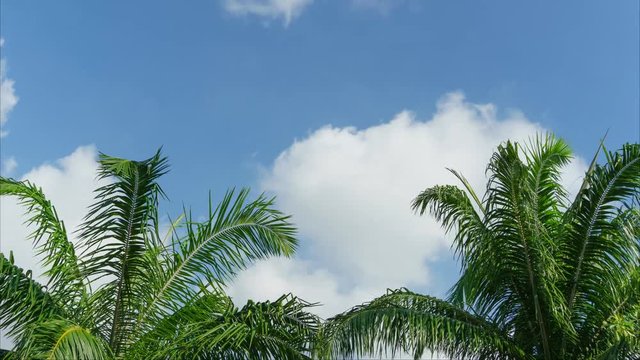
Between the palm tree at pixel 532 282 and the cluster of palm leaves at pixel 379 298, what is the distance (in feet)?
0.06

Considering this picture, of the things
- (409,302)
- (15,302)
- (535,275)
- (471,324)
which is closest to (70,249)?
(15,302)

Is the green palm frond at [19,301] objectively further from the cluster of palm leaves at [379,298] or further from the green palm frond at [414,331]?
the green palm frond at [414,331]

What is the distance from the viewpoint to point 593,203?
41.7ft

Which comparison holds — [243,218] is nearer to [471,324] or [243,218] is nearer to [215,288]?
[215,288]

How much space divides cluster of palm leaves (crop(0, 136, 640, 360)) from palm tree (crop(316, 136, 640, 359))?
2 centimetres

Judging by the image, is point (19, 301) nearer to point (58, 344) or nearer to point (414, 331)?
point (58, 344)

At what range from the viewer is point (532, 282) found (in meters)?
12.4

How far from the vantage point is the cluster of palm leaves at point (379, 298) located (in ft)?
39.0

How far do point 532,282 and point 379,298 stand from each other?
2110 mm

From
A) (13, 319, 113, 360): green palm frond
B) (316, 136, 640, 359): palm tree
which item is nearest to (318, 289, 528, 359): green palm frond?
(316, 136, 640, 359): palm tree

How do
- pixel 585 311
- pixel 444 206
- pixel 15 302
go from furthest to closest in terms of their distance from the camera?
pixel 444 206 < pixel 585 311 < pixel 15 302

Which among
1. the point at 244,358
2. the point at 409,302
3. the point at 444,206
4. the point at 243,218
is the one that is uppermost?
the point at 444,206

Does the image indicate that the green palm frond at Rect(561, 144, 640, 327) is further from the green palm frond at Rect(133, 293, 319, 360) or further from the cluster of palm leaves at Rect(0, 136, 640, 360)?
the green palm frond at Rect(133, 293, 319, 360)

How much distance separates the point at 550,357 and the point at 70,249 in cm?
676
